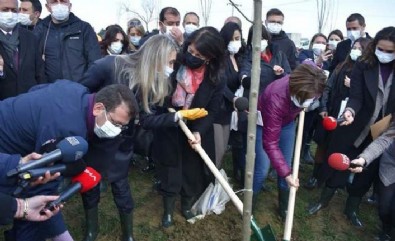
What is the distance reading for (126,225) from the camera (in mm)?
3020

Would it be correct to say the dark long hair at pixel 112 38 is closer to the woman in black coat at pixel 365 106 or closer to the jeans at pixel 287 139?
the jeans at pixel 287 139

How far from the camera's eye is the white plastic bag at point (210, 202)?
357cm

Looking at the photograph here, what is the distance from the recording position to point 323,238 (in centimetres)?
345

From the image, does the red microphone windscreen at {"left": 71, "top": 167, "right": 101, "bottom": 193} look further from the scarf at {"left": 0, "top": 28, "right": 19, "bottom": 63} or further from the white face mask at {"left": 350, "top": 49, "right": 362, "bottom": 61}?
the white face mask at {"left": 350, "top": 49, "right": 362, "bottom": 61}

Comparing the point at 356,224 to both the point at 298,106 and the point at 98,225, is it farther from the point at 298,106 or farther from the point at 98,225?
the point at 98,225

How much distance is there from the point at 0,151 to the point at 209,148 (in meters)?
1.81

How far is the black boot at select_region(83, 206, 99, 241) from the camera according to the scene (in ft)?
9.79

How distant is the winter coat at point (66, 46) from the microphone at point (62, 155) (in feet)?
7.19

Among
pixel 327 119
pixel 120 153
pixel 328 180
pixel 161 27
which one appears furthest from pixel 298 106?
pixel 161 27

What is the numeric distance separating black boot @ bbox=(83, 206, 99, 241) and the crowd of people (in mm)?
10

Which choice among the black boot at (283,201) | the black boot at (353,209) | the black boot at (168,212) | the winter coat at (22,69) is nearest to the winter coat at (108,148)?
the black boot at (168,212)

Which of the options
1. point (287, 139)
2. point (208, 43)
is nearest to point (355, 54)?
point (287, 139)

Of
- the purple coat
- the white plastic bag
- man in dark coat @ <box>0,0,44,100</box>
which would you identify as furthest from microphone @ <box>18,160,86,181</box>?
the white plastic bag

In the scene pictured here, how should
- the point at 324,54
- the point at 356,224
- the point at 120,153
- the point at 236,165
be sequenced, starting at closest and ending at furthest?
the point at 120,153
the point at 356,224
the point at 236,165
the point at 324,54
